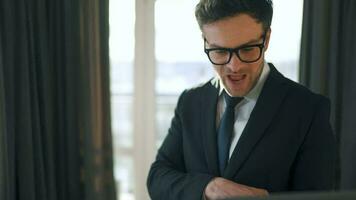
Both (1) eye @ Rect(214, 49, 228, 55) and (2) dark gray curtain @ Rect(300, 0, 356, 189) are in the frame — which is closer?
(1) eye @ Rect(214, 49, 228, 55)

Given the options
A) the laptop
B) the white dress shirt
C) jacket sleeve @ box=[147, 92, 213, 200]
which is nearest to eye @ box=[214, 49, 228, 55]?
the white dress shirt

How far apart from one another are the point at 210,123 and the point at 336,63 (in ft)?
5.24

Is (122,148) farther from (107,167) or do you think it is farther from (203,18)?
(203,18)

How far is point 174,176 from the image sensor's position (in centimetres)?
115

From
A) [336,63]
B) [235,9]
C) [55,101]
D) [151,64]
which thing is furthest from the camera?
[151,64]

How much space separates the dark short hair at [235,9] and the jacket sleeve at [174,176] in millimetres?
323

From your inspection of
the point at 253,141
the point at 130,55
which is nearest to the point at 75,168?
the point at 130,55

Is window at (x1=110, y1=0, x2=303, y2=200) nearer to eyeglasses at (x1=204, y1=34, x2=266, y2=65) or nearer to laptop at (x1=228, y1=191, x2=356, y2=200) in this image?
eyeglasses at (x1=204, y1=34, x2=266, y2=65)

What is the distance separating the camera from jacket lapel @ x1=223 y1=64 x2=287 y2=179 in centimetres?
106

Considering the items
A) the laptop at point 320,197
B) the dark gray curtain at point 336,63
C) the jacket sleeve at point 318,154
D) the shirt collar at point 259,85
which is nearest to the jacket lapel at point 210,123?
the shirt collar at point 259,85

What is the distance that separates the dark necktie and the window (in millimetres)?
1568

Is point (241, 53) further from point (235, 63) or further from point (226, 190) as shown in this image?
point (226, 190)

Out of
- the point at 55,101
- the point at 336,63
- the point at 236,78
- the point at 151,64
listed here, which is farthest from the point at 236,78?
the point at 55,101

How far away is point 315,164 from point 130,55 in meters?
1.89
